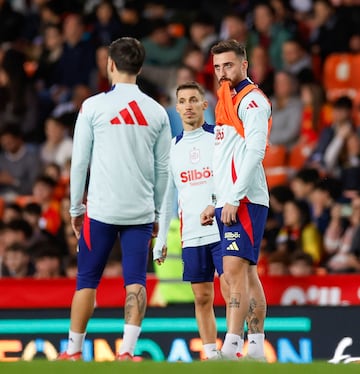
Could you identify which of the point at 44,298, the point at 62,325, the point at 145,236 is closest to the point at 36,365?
the point at 145,236

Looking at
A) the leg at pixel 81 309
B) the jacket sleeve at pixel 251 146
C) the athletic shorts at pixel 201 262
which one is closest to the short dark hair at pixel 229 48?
the jacket sleeve at pixel 251 146

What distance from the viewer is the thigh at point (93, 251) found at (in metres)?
10.3

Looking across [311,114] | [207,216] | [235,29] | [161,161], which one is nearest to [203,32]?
[235,29]

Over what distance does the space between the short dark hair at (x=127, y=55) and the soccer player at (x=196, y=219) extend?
95cm

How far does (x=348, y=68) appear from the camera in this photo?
1875cm

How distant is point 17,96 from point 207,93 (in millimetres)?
3406

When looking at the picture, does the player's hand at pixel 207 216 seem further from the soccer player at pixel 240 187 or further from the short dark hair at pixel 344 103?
the short dark hair at pixel 344 103

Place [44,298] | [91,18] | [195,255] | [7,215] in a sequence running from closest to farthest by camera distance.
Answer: [195,255], [44,298], [7,215], [91,18]

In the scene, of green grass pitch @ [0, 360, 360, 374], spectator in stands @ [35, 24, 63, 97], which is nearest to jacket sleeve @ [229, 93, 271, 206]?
green grass pitch @ [0, 360, 360, 374]

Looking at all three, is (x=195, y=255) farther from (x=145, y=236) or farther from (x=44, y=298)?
(x=44, y=298)

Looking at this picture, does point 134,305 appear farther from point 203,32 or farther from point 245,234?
point 203,32

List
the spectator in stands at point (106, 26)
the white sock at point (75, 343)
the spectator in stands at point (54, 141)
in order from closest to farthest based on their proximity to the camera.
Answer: the white sock at point (75, 343) < the spectator in stands at point (54, 141) < the spectator in stands at point (106, 26)

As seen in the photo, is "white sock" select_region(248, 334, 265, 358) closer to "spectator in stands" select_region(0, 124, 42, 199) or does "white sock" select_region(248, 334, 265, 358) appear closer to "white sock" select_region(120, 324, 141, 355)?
"white sock" select_region(120, 324, 141, 355)

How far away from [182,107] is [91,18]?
1082cm
